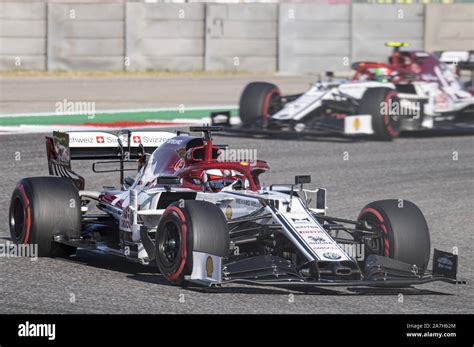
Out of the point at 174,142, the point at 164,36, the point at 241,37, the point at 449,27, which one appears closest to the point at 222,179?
the point at 174,142

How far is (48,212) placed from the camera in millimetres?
10422

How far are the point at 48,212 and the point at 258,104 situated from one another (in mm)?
10867

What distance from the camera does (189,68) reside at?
3375cm

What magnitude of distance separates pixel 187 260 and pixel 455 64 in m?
14.4

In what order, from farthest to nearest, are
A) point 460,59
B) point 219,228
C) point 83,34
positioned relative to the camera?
point 83,34, point 460,59, point 219,228

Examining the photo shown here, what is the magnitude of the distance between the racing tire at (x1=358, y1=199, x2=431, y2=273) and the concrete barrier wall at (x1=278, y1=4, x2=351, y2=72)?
24.1m

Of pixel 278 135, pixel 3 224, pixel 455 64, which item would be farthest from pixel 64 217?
pixel 455 64

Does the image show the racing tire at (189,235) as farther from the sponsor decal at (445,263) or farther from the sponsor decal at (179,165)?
the sponsor decal at (445,263)

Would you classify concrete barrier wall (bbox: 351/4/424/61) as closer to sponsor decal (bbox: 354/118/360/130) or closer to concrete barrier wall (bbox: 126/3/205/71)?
concrete barrier wall (bbox: 126/3/205/71)

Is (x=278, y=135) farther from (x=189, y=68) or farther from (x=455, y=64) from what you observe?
(x=189, y=68)

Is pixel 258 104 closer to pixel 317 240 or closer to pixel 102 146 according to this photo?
pixel 102 146

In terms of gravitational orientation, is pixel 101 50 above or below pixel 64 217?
above

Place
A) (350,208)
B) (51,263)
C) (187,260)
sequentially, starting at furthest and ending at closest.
Result: (350,208) < (51,263) < (187,260)

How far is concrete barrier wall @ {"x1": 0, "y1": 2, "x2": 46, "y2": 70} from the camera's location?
31.4 metres
